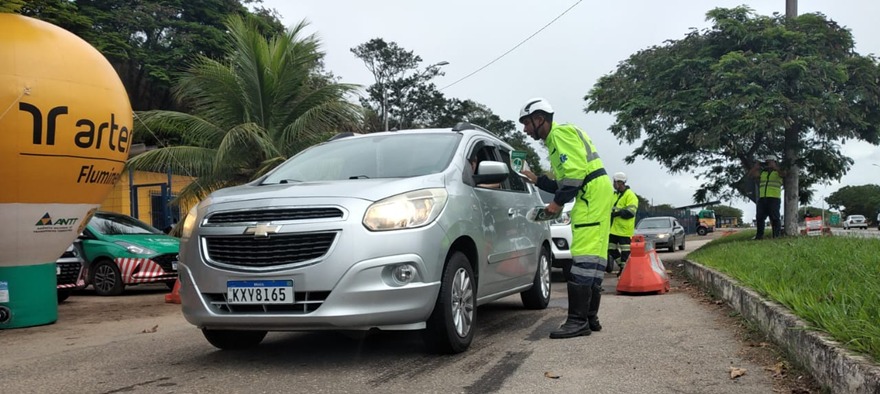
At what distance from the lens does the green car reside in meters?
11.0

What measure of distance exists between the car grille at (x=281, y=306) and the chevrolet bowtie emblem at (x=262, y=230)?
418 millimetres

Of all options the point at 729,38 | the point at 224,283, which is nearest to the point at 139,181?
the point at 729,38

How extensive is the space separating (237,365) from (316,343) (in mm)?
922

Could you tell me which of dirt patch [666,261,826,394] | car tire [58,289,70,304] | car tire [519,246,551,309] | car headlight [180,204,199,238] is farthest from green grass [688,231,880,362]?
car tire [58,289,70,304]

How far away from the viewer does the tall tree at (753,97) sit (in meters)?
13.6

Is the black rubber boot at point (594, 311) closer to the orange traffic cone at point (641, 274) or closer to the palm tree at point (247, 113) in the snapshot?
the orange traffic cone at point (641, 274)

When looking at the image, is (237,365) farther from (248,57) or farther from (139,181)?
(139,181)

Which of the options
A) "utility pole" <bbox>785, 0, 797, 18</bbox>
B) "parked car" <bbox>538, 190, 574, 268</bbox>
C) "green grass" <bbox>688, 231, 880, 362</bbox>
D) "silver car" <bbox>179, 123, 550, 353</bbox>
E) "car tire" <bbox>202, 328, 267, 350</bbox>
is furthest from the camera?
"utility pole" <bbox>785, 0, 797, 18</bbox>

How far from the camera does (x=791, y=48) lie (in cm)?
1435

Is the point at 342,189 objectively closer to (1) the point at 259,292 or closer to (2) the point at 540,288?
(1) the point at 259,292

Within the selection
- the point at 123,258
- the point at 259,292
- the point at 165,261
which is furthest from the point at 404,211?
the point at 123,258

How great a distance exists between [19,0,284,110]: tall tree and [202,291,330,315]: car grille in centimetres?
2248

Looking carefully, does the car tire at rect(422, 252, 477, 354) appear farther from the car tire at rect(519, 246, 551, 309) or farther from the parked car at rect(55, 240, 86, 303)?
the parked car at rect(55, 240, 86, 303)

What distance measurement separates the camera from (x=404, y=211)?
4.53m
